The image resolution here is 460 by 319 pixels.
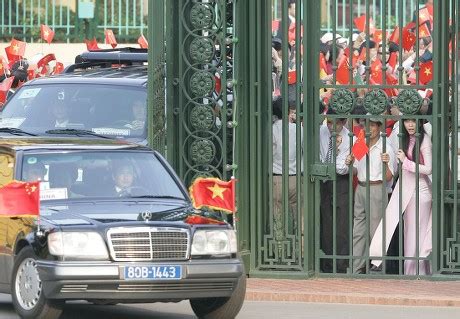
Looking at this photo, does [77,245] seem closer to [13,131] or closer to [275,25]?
[13,131]

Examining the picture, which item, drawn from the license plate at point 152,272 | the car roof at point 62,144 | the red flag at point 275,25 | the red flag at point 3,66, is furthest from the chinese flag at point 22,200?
the red flag at point 3,66

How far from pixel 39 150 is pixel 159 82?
369 centimetres

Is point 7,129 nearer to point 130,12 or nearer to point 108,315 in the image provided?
point 108,315

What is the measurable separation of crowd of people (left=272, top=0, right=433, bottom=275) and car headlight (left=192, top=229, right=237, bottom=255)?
3.99m

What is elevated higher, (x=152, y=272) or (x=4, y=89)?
(x=4, y=89)

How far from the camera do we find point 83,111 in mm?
18766

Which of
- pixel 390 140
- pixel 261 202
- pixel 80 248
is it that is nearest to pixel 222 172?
pixel 261 202

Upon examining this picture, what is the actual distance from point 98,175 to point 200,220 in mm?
1180

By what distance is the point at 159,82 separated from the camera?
17.9 meters

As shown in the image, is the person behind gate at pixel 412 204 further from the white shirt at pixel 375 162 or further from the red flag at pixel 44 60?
the red flag at pixel 44 60

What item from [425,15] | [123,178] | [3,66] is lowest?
[123,178]

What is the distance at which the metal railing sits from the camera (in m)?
29.4

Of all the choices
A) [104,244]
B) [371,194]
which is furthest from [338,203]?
[104,244]

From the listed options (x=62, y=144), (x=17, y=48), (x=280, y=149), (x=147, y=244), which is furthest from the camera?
(x=17, y=48)
